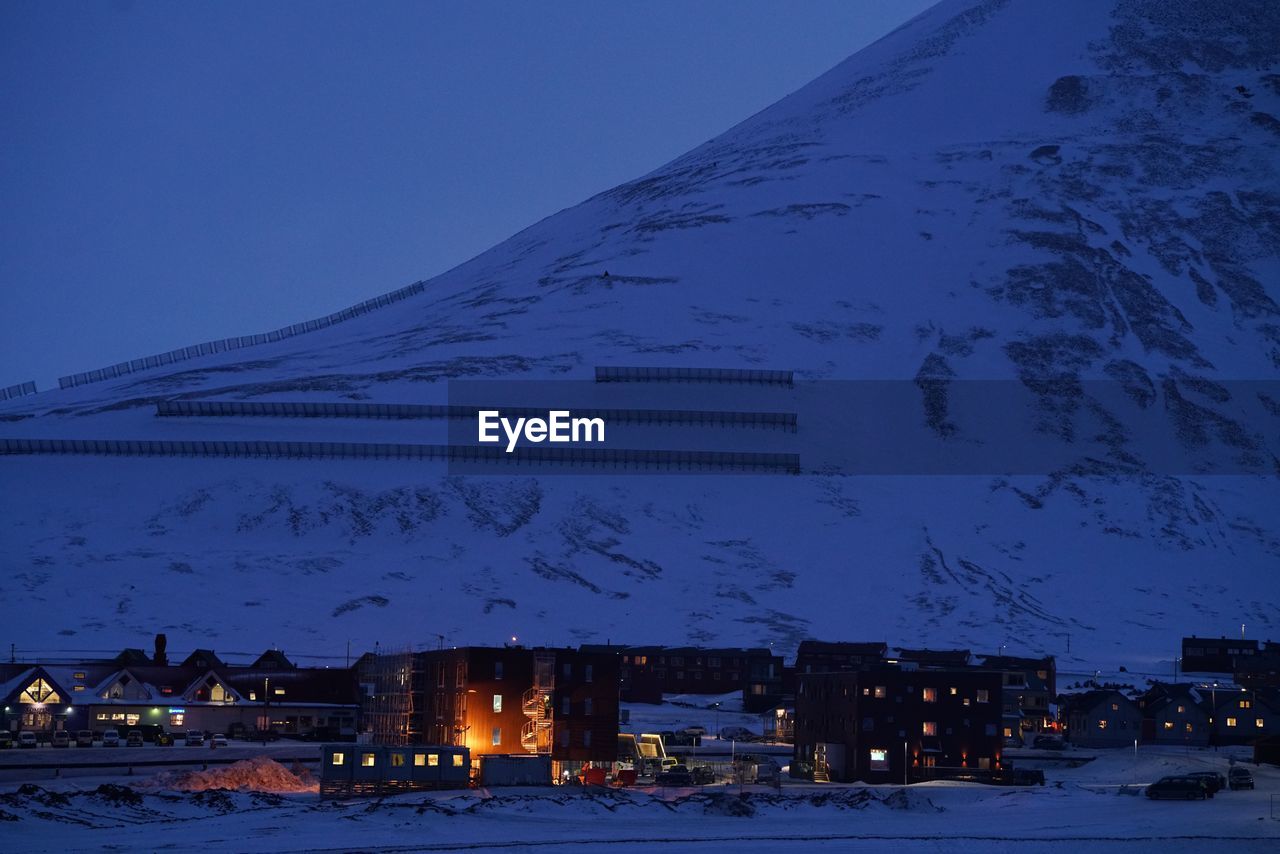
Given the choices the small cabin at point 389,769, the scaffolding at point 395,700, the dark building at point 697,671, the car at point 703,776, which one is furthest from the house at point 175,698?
the car at point 703,776

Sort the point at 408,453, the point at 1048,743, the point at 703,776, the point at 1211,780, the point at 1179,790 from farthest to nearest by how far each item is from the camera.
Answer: the point at 408,453 → the point at 1048,743 → the point at 703,776 → the point at 1211,780 → the point at 1179,790

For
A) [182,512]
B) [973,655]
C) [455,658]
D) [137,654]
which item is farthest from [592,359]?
[455,658]

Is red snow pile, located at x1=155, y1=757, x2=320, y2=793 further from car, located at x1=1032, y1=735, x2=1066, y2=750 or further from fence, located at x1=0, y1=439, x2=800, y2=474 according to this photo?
fence, located at x1=0, y1=439, x2=800, y2=474

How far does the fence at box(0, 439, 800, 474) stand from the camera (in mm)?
127125

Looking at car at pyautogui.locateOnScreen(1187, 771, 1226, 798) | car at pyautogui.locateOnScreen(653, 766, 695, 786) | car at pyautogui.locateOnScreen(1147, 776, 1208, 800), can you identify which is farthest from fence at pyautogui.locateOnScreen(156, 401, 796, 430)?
car at pyautogui.locateOnScreen(1147, 776, 1208, 800)

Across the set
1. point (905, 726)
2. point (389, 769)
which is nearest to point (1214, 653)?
point (905, 726)

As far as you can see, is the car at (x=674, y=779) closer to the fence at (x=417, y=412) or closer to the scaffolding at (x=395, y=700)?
the scaffolding at (x=395, y=700)

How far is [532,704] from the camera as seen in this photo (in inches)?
2266

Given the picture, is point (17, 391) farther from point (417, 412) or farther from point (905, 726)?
point (905, 726)

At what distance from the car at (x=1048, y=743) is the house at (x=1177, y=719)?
17.0 feet

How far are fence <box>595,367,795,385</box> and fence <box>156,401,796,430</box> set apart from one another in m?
5.90

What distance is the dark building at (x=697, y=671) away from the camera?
90.9 meters

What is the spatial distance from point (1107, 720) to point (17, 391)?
116 metres

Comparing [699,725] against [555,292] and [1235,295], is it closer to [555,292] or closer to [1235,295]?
[555,292]
